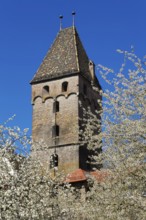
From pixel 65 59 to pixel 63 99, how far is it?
496 centimetres

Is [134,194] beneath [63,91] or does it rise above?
beneath

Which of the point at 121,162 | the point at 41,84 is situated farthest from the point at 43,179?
the point at 41,84

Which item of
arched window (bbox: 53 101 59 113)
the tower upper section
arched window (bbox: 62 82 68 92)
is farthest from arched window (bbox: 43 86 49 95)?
arched window (bbox: 62 82 68 92)

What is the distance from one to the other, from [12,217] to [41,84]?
3558 cm

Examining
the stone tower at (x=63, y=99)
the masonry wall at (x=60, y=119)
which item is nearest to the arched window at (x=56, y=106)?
the stone tower at (x=63, y=99)

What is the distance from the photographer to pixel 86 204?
22484 millimetres

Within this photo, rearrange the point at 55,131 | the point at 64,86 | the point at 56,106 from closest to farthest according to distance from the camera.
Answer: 1. the point at 55,131
2. the point at 56,106
3. the point at 64,86

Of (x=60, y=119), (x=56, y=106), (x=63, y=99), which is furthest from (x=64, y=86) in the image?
(x=60, y=119)

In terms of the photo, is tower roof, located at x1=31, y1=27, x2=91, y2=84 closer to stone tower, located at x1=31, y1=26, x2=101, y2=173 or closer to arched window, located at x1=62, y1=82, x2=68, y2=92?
stone tower, located at x1=31, y1=26, x2=101, y2=173

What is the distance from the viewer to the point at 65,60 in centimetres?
4850

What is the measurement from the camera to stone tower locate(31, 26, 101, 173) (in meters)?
43.4

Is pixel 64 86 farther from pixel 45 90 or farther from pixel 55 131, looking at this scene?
pixel 55 131

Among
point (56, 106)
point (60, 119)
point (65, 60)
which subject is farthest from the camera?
point (65, 60)

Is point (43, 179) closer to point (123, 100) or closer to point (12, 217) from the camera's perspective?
point (12, 217)
